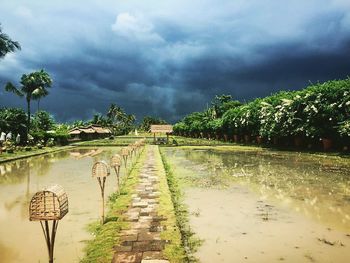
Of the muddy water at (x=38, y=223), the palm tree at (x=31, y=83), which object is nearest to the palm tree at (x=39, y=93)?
the palm tree at (x=31, y=83)

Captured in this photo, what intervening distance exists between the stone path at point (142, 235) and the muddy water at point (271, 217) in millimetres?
741

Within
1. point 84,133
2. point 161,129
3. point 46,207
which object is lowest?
point 46,207

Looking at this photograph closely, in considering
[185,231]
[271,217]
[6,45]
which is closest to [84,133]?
[6,45]

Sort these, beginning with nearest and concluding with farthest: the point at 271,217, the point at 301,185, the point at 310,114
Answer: the point at 271,217 < the point at 301,185 < the point at 310,114

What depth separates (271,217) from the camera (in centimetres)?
758

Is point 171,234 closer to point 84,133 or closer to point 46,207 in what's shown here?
point 46,207

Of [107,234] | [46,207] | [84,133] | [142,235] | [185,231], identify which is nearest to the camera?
[46,207]

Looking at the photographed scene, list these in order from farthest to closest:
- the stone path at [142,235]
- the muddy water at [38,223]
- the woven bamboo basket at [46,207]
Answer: the muddy water at [38,223], the stone path at [142,235], the woven bamboo basket at [46,207]

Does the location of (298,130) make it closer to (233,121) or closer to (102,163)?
(233,121)

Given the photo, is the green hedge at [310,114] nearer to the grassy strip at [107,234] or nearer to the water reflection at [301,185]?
the water reflection at [301,185]

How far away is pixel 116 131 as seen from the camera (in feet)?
330

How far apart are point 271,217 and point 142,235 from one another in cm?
317

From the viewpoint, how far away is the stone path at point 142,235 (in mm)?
4957

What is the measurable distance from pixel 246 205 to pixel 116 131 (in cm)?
9360
